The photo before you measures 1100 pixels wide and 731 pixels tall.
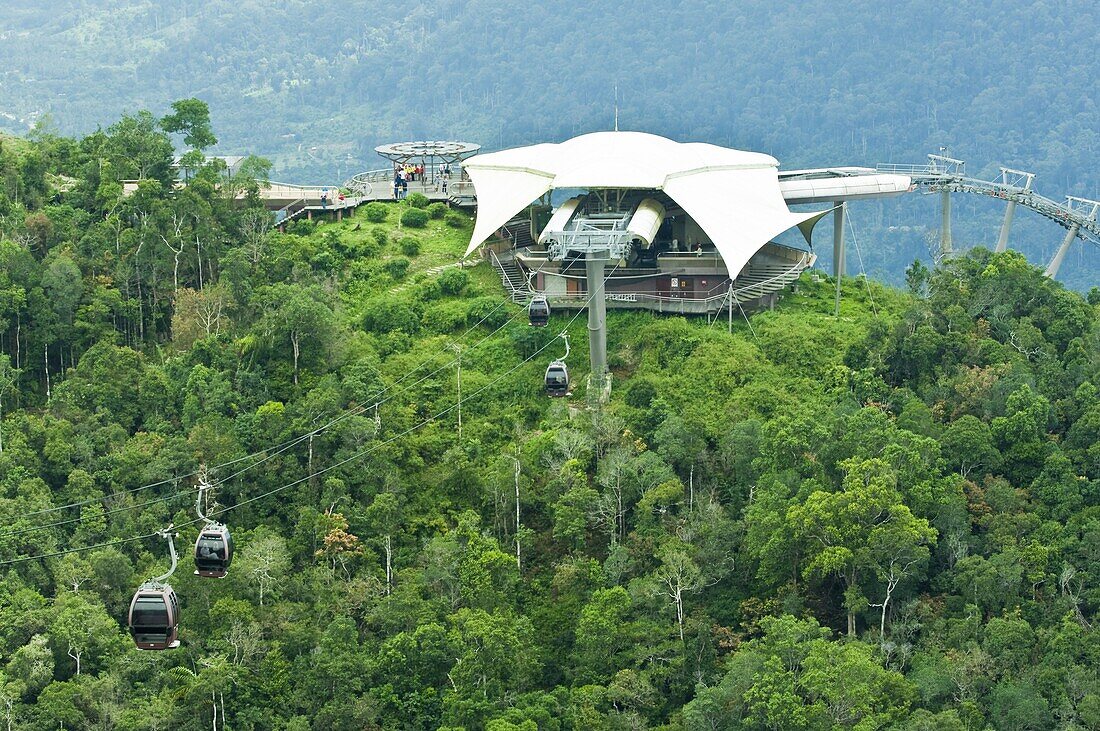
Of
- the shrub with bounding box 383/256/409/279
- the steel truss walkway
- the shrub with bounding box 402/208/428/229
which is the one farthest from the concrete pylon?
the steel truss walkway

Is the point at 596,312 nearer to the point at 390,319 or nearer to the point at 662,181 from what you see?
the point at 662,181

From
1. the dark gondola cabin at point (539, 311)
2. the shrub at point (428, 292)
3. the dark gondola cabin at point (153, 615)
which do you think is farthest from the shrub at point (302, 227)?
the dark gondola cabin at point (153, 615)

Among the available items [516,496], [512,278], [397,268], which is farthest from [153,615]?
[512,278]

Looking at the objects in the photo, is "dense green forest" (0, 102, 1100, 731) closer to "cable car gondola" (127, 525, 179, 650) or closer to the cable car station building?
the cable car station building

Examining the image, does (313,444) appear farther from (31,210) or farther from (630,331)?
(31,210)

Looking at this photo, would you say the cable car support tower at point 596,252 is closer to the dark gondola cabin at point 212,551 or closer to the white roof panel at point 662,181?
the white roof panel at point 662,181

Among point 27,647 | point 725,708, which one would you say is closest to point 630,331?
point 725,708
